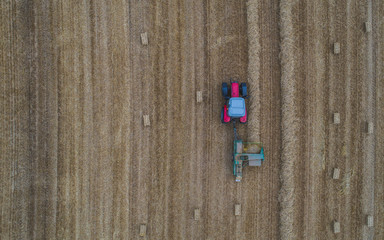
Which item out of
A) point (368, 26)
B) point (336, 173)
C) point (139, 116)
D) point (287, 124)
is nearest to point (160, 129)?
point (139, 116)

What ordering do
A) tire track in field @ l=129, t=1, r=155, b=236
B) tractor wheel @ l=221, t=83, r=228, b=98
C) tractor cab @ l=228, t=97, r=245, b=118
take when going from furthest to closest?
tire track in field @ l=129, t=1, r=155, b=236 < tractor wheel @ l=221, t=83, r=228, b=98 < tractor cab @ l=228, t=97, r=245, b=118

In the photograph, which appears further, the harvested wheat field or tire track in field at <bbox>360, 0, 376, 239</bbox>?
tire track in field at <bbox>360, 0, 376, 239</bbox>

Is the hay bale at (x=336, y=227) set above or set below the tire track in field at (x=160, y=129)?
below

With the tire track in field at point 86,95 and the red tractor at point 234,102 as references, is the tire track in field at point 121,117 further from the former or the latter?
the red tractor at point 234,102

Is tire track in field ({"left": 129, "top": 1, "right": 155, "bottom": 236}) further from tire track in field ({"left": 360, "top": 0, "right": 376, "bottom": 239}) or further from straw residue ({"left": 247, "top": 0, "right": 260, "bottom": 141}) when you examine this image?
tire track in field ({"left": 360, "top": 0, "right": 376, "bottom": 239})

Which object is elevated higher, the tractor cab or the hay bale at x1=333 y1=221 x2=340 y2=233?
the tractor cab

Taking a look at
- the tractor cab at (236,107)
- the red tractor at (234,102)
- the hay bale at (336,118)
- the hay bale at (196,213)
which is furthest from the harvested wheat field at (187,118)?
the tractor cab at (236,107)

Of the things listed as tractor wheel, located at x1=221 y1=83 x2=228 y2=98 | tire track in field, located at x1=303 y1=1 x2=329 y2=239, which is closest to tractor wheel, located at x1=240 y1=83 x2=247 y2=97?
tractor wheel, located at x1=221 y1=83 x2=228 y2=98

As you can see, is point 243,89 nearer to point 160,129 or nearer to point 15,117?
point 160,129
